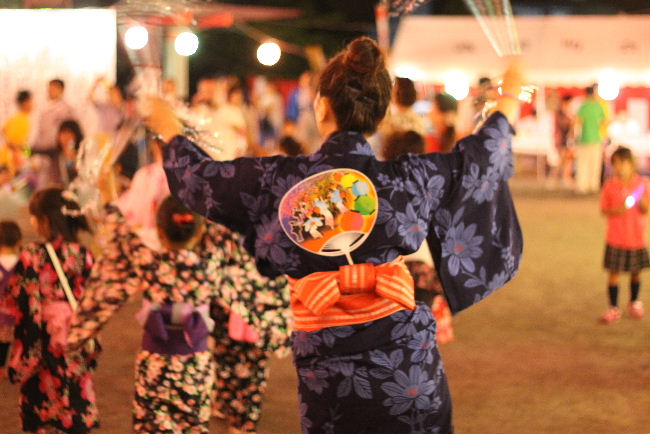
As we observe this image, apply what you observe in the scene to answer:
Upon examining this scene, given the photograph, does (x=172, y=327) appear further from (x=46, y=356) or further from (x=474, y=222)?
(x=474, y=222)

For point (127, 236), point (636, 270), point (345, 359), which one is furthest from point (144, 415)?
point (636, 270)

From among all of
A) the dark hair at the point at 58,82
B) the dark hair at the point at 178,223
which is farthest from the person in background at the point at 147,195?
the dark hair at the point at 58,82

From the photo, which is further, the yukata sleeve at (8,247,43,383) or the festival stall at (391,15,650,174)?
the festival stall at (391,15,650,174)

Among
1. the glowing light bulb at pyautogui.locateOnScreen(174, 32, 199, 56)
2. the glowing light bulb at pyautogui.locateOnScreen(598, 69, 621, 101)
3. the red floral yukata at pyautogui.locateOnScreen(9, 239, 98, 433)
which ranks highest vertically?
the glowing light bulb at pyautogui.locateOnScreen(598, 69, 621, 101)

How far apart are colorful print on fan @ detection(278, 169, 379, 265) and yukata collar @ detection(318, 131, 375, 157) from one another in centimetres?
7

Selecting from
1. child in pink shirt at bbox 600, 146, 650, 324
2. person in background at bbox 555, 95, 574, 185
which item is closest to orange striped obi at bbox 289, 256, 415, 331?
child in pink shirt at bbox 600, 146, 650, 324

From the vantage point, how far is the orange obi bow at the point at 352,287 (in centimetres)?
262

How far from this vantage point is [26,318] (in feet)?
14.2

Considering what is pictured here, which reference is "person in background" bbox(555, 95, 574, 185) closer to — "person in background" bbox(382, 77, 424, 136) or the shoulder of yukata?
"person in background" bbox(382, 77, 424, 136)

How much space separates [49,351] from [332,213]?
86.2 inches

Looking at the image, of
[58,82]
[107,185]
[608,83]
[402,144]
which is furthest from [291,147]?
[608,83]

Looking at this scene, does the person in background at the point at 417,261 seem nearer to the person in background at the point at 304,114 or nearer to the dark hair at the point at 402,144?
the dark hair at the point at 402,144

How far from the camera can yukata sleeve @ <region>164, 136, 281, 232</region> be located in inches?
108

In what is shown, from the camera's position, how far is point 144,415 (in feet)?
13.5
